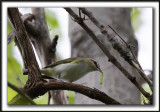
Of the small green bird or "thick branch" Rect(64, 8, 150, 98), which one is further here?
the small green bird

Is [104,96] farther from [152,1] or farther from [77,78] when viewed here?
[152,1]

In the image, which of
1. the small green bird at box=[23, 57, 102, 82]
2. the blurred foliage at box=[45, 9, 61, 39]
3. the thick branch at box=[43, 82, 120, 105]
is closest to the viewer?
the thick branch at box=[43, 82, 120, 105]

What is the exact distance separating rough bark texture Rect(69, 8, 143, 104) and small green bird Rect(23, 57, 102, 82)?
0.04 m

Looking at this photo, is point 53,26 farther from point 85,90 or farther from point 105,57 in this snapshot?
point 85,90

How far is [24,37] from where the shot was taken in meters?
0.93

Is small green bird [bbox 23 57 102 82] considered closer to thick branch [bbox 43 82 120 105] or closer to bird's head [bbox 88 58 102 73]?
bird's head [bbox 88 58 102 73]

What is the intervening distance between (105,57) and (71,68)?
209mm

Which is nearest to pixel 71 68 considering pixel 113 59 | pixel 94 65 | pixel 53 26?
pixel 94 65

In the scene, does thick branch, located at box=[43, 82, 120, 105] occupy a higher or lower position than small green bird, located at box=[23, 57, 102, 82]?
lower

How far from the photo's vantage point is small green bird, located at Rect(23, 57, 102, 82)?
43.8 inches

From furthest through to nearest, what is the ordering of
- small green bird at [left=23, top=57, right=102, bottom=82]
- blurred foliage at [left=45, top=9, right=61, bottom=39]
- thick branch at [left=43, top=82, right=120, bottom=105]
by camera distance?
blurred foliage at [left=45, top=9, right=61, bottom=39] → small green bird at [left=23, top=57, right=102, bottom=82] → thick branch at [left=43, top=82, right=120, bottom=105]

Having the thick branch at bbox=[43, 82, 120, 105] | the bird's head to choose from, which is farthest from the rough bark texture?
the thick branch at bbox=[43, 82, 120, 105]

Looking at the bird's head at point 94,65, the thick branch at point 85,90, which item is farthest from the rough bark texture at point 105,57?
the thick branch at point 85,90

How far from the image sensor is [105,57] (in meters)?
1.07
